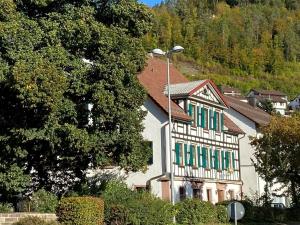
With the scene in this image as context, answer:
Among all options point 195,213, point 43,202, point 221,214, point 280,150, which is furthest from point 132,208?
point 280,150

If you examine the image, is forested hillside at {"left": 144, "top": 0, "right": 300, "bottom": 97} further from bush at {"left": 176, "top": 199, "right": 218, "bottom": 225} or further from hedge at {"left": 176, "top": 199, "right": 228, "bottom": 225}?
bush at {"left": 176, "top": 199, "right": 218, "bottom": 225}

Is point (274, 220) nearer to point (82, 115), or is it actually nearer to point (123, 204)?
point (123, 204)

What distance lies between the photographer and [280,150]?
41812mm

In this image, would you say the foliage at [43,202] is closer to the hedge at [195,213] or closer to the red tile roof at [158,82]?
the hedge at [195,213]

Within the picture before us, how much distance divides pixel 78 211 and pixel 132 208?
128 inches

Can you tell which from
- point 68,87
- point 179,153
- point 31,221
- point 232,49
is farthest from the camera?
point 232,49

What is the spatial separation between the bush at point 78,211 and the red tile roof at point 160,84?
1422 centimetres

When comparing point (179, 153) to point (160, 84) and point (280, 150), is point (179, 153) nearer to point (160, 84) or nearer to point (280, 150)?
point (160, 84)

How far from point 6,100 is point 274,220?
866 inches

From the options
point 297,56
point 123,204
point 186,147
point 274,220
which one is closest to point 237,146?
point 186,147

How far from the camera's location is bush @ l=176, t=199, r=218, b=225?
112ft

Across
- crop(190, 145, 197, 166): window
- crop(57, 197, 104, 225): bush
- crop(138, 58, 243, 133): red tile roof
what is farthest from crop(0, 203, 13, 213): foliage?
crop(190, 145, 197, 166): window

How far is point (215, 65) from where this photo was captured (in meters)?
173

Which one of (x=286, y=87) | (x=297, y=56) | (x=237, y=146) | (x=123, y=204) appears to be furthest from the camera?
(x=297, y=56)
